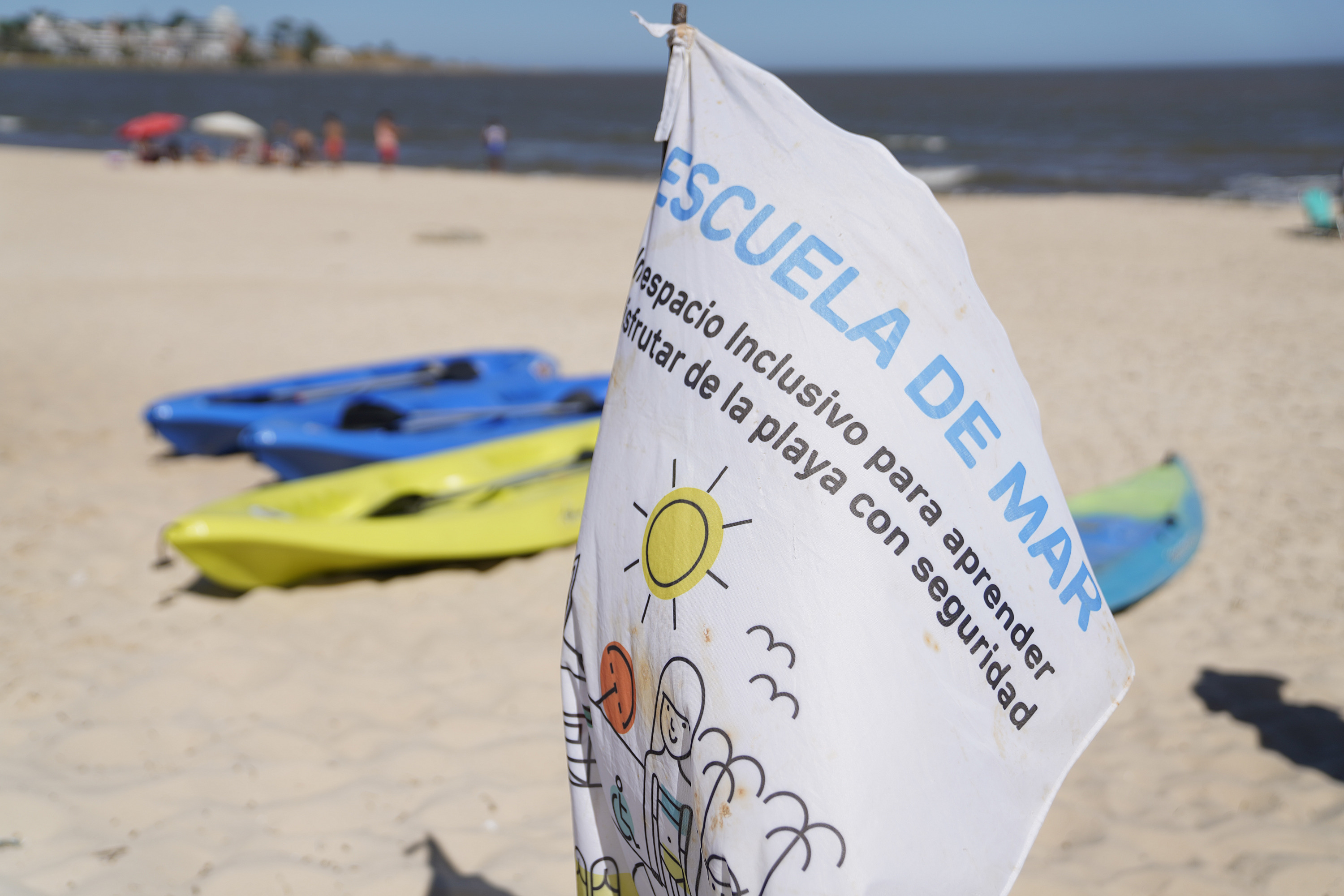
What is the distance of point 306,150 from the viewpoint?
21.7 metres

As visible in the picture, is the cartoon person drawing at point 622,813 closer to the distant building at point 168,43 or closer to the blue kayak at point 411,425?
the blue kayak at point 411,425

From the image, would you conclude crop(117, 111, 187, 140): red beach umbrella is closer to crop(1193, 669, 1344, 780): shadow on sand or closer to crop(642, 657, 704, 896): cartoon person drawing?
crop(1193, 669, 1344, 780): shadow on sand

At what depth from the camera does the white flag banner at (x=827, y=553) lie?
→ 50.3 inches

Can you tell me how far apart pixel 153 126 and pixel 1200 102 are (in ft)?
169

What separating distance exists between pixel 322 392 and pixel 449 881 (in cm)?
432

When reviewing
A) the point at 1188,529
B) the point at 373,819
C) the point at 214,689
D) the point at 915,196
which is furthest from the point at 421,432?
the point at 915,196

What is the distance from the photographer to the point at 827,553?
4.27 feet

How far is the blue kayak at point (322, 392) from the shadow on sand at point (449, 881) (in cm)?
353

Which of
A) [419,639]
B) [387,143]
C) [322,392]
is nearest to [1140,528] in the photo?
[419,639]

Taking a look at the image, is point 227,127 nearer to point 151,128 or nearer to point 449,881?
point 151,128

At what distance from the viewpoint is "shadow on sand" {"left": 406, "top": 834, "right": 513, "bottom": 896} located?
246 cm

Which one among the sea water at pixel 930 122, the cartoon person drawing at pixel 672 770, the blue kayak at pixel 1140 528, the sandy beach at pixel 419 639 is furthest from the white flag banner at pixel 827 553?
the sea water at pixel 930 122

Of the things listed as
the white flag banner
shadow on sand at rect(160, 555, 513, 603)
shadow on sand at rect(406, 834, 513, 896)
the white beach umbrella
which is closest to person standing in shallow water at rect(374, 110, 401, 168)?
the white beach umbrella

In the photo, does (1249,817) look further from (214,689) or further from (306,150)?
(306,150)
